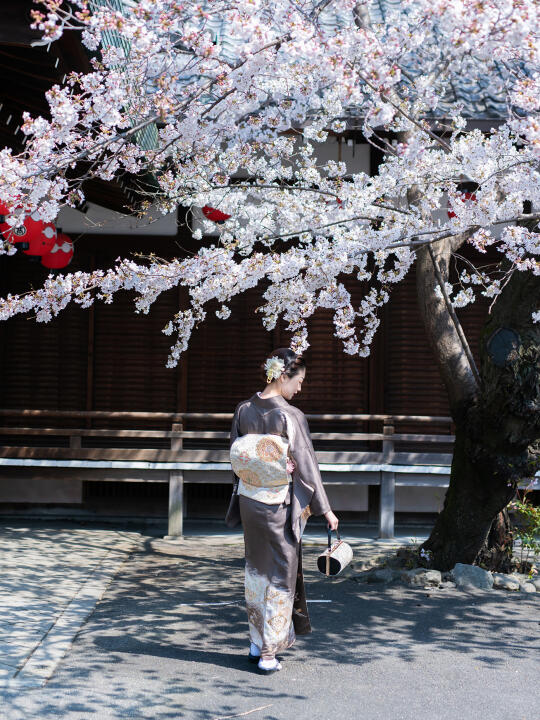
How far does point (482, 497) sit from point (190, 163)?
3882 millimetres

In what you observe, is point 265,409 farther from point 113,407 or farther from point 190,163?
A: point 113,407

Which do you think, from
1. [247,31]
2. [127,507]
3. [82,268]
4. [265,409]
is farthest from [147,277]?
[127,507]

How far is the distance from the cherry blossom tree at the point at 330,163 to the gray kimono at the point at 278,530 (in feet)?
4.44

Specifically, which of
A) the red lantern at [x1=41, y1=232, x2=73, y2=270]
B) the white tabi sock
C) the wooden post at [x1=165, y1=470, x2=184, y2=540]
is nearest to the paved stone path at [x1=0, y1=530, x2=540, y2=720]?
the white tabi sock

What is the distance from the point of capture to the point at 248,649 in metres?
5.25

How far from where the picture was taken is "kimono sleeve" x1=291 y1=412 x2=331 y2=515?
5.02 metres

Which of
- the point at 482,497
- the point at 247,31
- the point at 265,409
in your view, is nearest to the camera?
the point at 247,31

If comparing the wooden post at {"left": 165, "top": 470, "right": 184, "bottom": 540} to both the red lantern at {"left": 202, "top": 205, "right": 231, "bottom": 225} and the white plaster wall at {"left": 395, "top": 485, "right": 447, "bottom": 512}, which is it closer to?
the white plaster wall at {"left": 395, "top": 485, "right": 447, "bottom": 512}

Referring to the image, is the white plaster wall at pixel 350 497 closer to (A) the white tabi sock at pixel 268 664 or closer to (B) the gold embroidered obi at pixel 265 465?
(B) the gold embroidered obi at pixel 265 465

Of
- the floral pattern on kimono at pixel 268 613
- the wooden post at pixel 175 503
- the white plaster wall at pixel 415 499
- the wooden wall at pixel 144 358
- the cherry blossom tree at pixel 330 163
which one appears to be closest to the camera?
the cherry blossom tree at pixel 330 163

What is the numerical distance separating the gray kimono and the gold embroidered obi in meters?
0.05

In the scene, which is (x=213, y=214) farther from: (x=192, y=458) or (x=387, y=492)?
(x=387, y=492)

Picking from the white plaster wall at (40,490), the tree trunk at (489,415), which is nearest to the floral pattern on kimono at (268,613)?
the tree trunk at (489,415)

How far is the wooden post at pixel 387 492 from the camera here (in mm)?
9141
